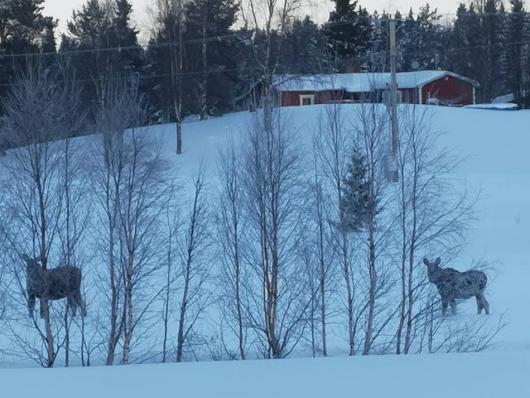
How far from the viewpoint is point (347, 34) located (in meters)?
48.6

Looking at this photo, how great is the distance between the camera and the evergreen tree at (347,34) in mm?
48250

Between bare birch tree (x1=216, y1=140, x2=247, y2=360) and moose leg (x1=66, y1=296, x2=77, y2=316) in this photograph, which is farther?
bare birch tree (x1=216, y1=140, x2=247, y2=360)

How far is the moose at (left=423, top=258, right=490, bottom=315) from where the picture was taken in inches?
567

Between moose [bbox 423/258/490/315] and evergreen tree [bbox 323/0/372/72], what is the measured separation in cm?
3396

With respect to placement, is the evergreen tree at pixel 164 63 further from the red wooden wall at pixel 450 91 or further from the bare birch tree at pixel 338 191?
the bare birch tree at pixel 338 191

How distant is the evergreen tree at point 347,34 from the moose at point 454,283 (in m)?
34.0

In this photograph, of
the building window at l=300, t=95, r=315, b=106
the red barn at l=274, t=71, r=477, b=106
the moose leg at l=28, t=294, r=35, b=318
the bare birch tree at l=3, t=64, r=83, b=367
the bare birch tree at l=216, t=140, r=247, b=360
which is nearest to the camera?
the moose leg at l=28, t=294, r=35, b=318

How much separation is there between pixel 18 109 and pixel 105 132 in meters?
1.67

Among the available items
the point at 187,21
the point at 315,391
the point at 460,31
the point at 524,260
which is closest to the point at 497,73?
the point at 460,31

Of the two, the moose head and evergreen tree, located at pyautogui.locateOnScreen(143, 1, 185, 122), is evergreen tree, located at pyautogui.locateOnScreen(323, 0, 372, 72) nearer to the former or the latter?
evergreen tree, located at pyautogui.locateOnScreen(143, 1, 185, 122)

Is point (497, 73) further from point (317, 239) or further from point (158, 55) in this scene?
point (317, 239)

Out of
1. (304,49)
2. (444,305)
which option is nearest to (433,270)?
(444,305)

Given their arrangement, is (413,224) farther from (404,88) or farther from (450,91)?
(450,91)

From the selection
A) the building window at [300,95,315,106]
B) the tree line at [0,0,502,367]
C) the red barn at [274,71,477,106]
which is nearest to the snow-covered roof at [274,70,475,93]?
the red barn at [274,71,477,106]
